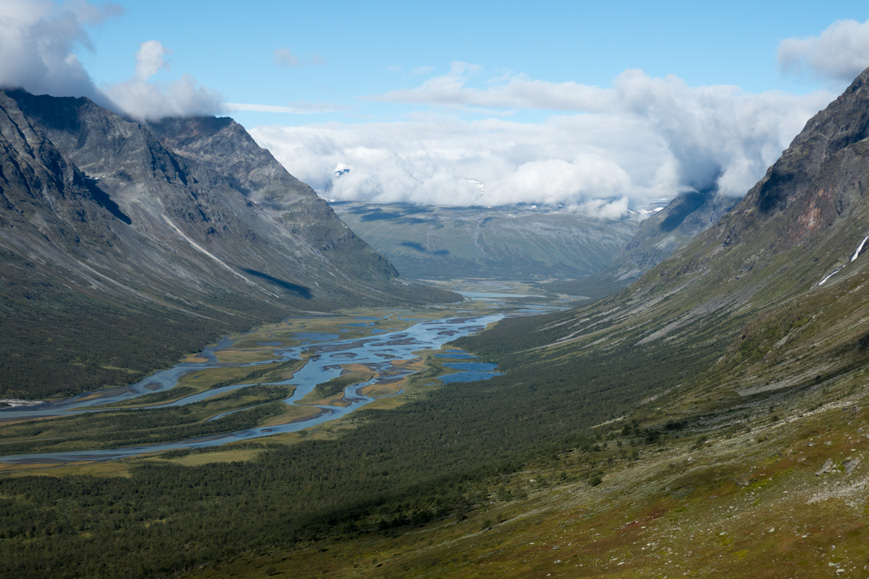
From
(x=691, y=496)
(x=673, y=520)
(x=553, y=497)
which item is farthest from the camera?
(x=553, y=497)

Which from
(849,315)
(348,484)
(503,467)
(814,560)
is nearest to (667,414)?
(503,467)

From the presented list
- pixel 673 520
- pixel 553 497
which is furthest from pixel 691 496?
pixel 553 497

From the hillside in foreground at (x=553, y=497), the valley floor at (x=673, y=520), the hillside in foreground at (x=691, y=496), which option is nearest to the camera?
the valley floor at (x=673, y=520)

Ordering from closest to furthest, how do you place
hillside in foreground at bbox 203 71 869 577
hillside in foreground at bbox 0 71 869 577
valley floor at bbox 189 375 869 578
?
valley floor at bbox 189 375 869 578, hillside in foreground at bbox 203 71 869 577, hillside in foreground at bbox 0 71 869 577

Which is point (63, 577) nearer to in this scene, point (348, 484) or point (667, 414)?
point (348, 484)

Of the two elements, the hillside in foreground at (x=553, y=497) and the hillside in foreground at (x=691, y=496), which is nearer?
the hillside in foreground at (x=691, y=496)

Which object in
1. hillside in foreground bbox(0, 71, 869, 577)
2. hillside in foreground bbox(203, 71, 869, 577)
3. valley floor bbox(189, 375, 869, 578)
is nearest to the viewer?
valley floor bbox(189, 375, 869, 578)

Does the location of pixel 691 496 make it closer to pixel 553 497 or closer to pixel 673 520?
pixel 673 520

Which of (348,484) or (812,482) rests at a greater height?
(812,482)

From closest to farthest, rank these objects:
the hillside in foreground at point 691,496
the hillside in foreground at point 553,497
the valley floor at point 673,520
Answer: the valley floor at point 673,520 → the hillside in foreground at point 691,496 → the hillside in foreground at point 553,497

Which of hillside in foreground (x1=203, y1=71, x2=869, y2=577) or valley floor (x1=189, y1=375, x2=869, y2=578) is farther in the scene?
hillside in foreground (x1=203, y1=71, x2=869, y2=577)

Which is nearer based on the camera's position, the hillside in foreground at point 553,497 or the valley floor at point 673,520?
the valley floor at point 673,520
